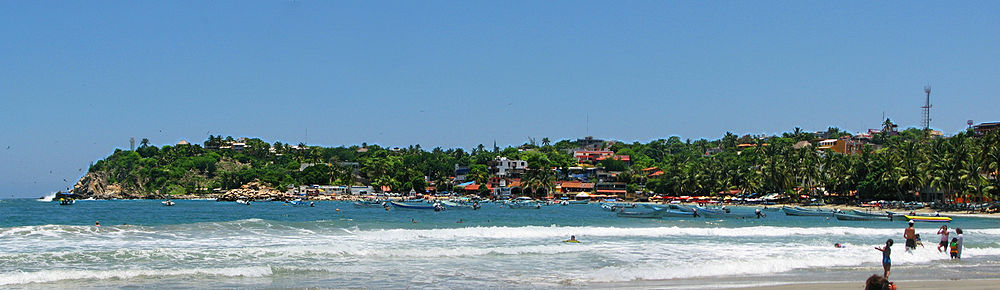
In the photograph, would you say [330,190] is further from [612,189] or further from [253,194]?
[612,189]

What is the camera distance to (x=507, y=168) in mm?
147625

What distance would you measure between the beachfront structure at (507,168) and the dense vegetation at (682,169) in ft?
9.89

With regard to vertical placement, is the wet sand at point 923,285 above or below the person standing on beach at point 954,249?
below

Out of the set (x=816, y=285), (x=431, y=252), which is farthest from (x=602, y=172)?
(x=816, y=285)

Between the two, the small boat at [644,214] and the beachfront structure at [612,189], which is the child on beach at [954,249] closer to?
the small boat at [644,214]

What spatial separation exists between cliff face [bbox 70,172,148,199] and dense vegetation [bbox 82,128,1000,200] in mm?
1943

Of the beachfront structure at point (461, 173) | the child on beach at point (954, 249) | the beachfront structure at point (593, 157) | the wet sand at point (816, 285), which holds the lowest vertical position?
the wet sand at point (816, 285)

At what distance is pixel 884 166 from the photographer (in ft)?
288

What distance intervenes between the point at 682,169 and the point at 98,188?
122168 millimetres

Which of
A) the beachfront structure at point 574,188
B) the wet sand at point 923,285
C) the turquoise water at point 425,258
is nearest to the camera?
the wet sand at point 923,285

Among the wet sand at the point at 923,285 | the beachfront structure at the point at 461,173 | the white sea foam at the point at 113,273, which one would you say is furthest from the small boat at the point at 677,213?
the beachfront structure at the point at 461,173

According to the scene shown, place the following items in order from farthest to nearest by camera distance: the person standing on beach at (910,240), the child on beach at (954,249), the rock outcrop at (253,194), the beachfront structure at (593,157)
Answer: the beachfront structure at (593,157), the rock outcrop at (253,194), the person standing on beach at (910,240), the child on beach at (954,249)

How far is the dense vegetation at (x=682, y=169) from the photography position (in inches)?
3105

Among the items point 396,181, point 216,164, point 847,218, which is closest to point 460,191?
point 396,181
